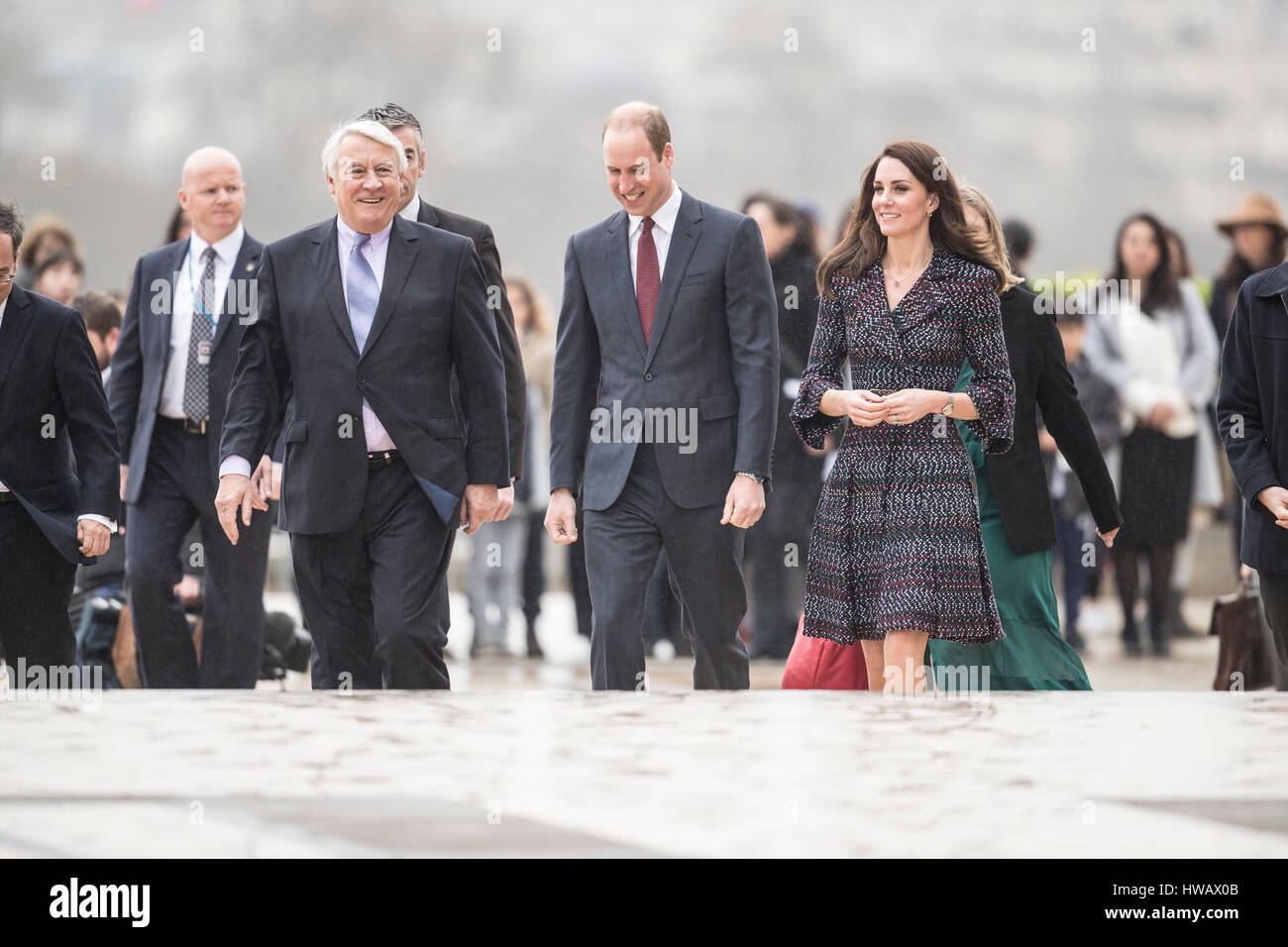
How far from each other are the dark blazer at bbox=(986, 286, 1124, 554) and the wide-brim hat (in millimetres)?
3726

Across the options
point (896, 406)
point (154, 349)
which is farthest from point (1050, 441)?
point (896, 406)

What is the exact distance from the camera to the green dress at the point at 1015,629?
4828 mm

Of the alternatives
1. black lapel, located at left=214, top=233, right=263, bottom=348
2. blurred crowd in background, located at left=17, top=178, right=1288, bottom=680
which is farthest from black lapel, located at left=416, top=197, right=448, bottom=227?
blurred crowd in background, located at left=17, top=178, right=1288, bottom=680

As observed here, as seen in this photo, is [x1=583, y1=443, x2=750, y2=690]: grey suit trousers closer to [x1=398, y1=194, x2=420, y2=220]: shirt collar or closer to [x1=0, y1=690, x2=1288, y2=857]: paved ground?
[x1=0, y1=690, x2=1288, y2=857]: paved ground

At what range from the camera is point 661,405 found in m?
4.92

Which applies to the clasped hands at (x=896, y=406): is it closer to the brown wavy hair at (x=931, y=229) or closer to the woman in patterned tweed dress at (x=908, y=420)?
the woman in patterned tweed dress at (x=908, y=420)

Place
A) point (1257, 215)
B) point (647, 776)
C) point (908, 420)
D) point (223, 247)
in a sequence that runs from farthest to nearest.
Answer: point (1257, 215)
point (223, 247)
point (908, 420)
point (647, 776)

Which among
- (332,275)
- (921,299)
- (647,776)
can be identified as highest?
(332,275)

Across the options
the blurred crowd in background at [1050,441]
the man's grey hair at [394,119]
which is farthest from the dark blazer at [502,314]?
the blurred crowd in background at [1050,441]

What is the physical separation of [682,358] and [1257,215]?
14.0 feet

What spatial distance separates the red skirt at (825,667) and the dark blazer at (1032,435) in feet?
1.82

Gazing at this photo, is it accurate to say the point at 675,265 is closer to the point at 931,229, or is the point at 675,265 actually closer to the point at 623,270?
the point at 623,270
